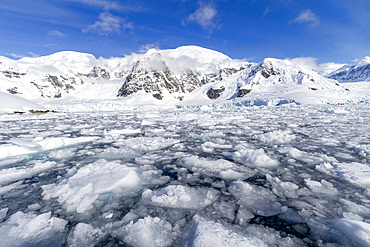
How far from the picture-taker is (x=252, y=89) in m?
56.9

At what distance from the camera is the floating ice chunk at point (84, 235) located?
4.60ft

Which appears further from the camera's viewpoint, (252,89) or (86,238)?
(252,89)

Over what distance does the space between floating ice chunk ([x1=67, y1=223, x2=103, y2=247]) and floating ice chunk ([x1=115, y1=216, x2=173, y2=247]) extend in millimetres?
162

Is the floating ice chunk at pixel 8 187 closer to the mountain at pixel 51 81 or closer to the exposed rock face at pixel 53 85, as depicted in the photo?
the mountain at pixel 51 81

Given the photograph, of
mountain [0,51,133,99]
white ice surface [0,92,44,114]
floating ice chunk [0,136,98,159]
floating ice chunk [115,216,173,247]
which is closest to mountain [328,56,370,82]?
mountain [0,51,133,99]

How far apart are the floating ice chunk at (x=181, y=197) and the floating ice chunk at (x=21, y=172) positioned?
6.60ft

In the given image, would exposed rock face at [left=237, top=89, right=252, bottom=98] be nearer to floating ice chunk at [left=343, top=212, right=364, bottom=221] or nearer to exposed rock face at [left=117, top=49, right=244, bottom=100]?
exposed rock face at [left=117, top=49, right=244, bottom=100]

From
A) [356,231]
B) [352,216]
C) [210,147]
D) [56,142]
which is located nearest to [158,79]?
[56,142]

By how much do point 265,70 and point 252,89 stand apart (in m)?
14.0

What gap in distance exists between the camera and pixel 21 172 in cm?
274

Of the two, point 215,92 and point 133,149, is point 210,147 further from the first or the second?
point 215,92

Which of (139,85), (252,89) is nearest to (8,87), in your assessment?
(139,85)

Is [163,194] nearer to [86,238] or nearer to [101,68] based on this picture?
[86,238]

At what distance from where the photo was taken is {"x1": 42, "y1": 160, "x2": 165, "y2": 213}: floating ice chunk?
1950mm
